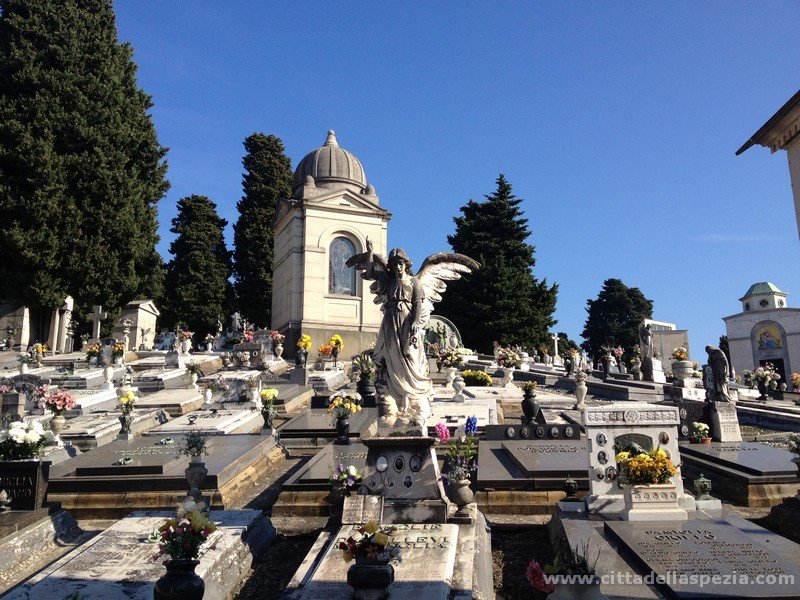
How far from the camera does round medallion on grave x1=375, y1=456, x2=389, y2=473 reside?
633 cm

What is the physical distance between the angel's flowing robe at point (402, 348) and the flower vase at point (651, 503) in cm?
267

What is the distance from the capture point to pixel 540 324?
132 feet

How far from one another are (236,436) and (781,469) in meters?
9.65

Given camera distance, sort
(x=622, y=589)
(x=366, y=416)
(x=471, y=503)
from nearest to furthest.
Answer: (x=622, y=589) → (x=471, y=503) → (x=366, y=416)

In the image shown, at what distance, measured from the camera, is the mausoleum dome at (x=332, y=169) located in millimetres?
31531

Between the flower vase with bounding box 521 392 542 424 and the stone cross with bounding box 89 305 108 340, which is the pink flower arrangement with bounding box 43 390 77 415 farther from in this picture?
the stone cross with bounding box 89 305 108 340

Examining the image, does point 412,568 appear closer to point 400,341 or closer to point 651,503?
point 400,341

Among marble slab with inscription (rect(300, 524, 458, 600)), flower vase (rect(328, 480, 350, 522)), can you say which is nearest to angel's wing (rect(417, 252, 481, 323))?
flower vase (rect(328, 480, 350, 522))

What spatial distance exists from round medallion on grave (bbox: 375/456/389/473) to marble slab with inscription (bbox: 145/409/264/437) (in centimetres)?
663

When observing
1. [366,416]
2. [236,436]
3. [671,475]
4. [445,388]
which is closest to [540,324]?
[445,388]

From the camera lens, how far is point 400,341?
7.28 m

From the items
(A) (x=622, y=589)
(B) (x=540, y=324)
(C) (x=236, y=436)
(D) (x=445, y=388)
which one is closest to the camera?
(A) (x=622, y=589)

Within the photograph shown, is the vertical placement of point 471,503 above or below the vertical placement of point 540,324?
below

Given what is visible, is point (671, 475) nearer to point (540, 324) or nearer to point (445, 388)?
point (445, 388)
